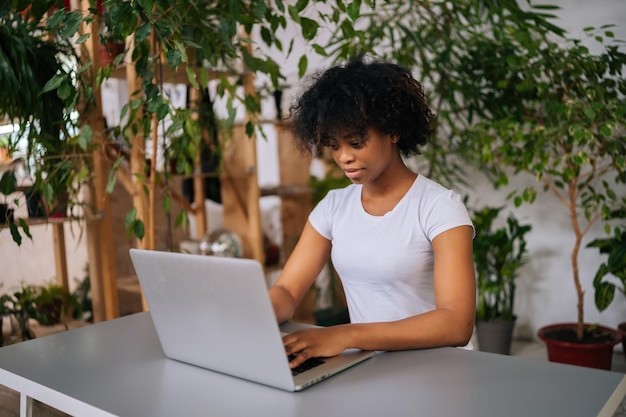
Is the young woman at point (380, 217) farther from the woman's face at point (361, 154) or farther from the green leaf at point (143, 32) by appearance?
the green leaf at point (143, 32)

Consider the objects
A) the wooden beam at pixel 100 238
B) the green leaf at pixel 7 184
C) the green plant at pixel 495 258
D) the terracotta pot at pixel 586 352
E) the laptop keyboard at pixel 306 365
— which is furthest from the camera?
the green plant at pixel 495 258

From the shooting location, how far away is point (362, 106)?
152 cm

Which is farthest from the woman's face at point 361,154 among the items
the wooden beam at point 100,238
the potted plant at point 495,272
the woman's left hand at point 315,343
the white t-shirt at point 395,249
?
the potted plant at point 495,272

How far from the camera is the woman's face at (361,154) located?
1.53 m

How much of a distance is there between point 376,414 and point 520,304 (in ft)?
9.82

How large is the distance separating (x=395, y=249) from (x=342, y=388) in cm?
56

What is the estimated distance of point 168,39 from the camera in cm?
185

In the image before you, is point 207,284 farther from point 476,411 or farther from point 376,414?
point 476,411

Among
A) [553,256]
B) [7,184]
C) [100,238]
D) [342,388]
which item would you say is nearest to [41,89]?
[7,184]

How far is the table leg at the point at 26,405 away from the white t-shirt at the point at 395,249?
A: 31.3 inches

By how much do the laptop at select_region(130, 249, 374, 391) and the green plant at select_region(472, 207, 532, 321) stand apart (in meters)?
2.15

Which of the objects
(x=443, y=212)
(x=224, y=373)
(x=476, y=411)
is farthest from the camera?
(x=443, y=212)

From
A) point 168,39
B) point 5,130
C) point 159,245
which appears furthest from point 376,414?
point 159,245

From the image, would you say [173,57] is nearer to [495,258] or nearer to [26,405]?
[26,405]
